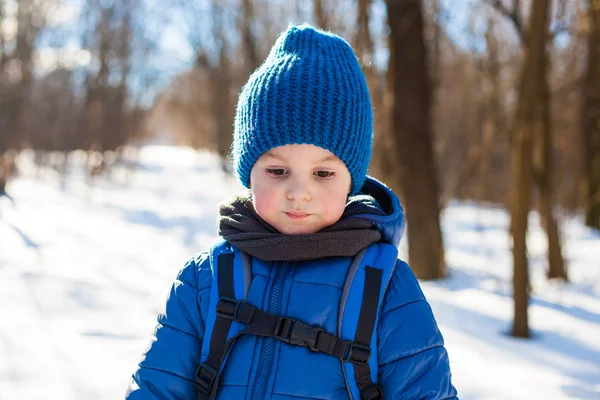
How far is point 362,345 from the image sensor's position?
1.44 m

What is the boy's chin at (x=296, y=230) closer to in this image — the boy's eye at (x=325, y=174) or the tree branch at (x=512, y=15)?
the boy's eye at (x=325, y=174)

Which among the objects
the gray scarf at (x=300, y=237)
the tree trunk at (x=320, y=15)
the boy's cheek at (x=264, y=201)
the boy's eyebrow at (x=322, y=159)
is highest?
the tree trunk at (x=320, y=15)

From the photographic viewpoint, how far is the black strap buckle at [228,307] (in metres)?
1.50

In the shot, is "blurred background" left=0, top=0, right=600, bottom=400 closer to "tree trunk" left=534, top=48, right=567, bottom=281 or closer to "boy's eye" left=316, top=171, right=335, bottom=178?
"tree trunk" left=534, top=48, right=567, bottom=281

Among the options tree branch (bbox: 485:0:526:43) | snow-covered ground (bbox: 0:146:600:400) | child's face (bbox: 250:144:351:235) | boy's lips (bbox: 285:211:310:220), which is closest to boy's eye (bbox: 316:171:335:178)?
child's face (bbox: 250:144:351:235)

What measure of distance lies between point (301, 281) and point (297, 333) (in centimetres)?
14

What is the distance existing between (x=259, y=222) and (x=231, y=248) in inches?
3.9

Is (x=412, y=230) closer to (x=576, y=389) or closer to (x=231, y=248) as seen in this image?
(x=576, y=389)

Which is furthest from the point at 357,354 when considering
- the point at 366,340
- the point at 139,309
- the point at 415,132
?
the point at 415,132

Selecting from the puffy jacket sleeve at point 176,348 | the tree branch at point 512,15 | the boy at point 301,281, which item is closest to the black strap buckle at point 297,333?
the boy at point 301,281

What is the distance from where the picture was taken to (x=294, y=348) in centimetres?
147

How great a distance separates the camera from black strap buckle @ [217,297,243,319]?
59.2 inches

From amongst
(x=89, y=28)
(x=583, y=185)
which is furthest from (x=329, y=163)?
(x=89, y=28)

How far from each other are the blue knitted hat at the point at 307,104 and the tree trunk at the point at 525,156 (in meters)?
2.60
